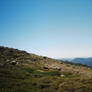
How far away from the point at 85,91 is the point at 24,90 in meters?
24.3

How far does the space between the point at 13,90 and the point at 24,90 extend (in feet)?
13.5

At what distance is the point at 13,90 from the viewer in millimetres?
44406

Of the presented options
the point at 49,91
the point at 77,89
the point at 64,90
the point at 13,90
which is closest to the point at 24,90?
the point at 13,90

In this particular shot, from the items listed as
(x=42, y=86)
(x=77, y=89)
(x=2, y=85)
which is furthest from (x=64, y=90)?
(x=2, y=85)

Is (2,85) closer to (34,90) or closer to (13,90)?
(13,90)

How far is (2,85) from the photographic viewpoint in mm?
48531

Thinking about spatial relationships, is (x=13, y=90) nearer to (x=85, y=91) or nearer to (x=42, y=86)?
(x=42, y=86)

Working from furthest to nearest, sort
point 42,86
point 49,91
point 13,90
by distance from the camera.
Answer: point 42,86, point 49,91, point 13,90

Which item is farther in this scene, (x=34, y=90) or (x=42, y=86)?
(x=42, y=86)

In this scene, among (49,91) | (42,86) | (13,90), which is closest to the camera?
(13,90)

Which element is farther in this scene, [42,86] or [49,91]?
[42,86]

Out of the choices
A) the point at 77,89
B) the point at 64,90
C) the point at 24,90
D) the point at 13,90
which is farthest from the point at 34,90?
the point at 77,89

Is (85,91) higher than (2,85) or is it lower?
lower

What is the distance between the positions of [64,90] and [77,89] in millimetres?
5716
